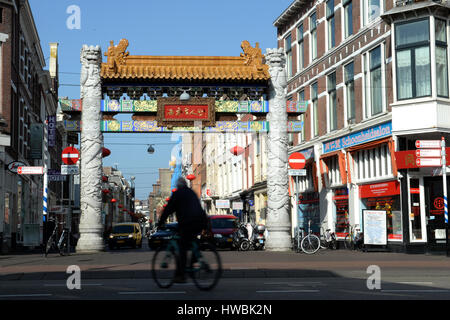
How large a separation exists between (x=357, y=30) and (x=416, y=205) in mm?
9015

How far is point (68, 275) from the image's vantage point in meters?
15.6

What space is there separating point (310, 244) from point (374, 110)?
748 centimetres

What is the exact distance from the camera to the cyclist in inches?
410

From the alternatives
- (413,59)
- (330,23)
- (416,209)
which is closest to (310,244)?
(416,209)

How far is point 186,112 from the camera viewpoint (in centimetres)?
2705

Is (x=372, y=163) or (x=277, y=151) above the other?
(x=277, y=151)

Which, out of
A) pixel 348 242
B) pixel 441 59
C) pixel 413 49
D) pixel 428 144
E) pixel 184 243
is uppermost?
pixel 413 49

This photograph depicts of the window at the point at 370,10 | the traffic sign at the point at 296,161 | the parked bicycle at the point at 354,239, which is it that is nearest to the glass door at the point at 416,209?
the parked bicycle at the point at 354,239

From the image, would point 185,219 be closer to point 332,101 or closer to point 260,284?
point 260,284

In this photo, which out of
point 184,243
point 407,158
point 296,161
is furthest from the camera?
point 296,161

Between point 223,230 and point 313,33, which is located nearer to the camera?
point 223,230

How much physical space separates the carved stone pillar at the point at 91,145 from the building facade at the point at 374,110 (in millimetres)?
11609
